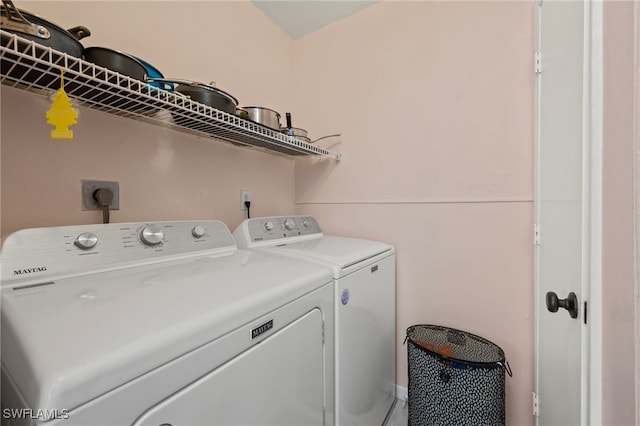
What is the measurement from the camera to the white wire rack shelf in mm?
677

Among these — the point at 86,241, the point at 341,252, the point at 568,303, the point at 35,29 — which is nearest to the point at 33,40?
the point at 35,29

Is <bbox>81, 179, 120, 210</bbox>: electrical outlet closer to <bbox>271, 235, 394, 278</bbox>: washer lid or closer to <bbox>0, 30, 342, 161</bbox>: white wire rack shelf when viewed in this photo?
<bbox>0, 30, 342, 161</bbox>: white wire rack shelf

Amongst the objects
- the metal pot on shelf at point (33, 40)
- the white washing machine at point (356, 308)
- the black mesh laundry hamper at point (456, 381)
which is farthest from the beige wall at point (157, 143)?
the black mesh laundry hamper at point (456, 381)

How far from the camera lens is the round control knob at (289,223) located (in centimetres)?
163

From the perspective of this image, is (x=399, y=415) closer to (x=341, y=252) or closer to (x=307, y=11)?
(x=341, y=252)

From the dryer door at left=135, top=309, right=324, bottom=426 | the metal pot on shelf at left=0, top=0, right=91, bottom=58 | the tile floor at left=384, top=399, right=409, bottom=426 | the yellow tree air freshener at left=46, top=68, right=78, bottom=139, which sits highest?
the metal pot on shelf at left=0, top=0, right=91, bottom=58

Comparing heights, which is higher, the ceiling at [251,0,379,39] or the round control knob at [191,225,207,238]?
the ceiling at [251,0,379,39]

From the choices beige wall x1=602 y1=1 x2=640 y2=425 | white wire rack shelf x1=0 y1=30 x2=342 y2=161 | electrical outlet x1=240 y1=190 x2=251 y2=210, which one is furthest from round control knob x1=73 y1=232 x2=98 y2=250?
beige wall x1=602 y1=1 x2=640 y2=425

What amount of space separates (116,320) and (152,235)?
0.55 meters

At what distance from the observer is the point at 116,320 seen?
514mm

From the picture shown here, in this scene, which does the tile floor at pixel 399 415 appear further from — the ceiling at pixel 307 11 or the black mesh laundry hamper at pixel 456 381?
the ceiling at pixel 307 11

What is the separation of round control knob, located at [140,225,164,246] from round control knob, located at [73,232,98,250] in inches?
5.5

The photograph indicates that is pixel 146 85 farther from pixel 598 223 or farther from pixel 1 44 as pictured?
pixel 598 223

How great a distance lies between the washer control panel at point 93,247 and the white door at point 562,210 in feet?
4.06
